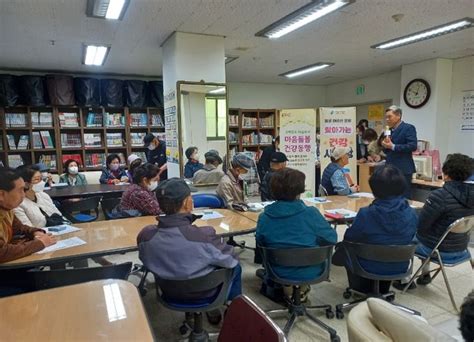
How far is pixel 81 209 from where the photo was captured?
12.7ft

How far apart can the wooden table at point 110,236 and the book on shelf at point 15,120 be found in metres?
4.67

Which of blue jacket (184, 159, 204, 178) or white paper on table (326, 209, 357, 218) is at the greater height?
blue jacket (184, 159, 204, 178)

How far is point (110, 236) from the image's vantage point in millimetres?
2461

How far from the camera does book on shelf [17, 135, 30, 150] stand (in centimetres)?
638

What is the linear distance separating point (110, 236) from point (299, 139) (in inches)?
154

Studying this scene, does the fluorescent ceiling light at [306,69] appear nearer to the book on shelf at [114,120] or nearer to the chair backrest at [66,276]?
the book on shelf at [114,120]

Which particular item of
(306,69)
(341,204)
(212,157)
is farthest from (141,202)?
(306,69)

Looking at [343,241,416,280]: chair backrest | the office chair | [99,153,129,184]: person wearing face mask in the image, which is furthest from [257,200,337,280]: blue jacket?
[99,153,129,184]: person wearing face mask

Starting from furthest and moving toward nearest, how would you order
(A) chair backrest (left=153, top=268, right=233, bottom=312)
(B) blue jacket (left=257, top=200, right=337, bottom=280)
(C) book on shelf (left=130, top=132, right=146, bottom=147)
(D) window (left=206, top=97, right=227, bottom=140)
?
(C) book on shelf (left=130, top=132, right=146, bottom=147) < (D) window (left=206, top=97, right=227, bottom=140) < (B) blue jacket (left=257, top=200, right=337, bottom=280) < (A) chair backrest (left=153, top=268, right=233, bottom=312)

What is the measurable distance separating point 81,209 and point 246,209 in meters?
1.98

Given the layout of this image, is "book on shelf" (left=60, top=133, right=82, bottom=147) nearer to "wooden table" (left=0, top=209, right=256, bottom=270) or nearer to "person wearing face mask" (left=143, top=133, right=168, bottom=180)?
"person wearing face mask" (left=143, top=133, right=168, bottom=180)

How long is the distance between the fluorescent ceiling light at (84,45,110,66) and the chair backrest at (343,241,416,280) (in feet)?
14.6

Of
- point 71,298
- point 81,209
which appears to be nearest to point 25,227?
point 71,298

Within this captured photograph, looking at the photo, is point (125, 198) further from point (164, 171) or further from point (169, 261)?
point (164, 171)
